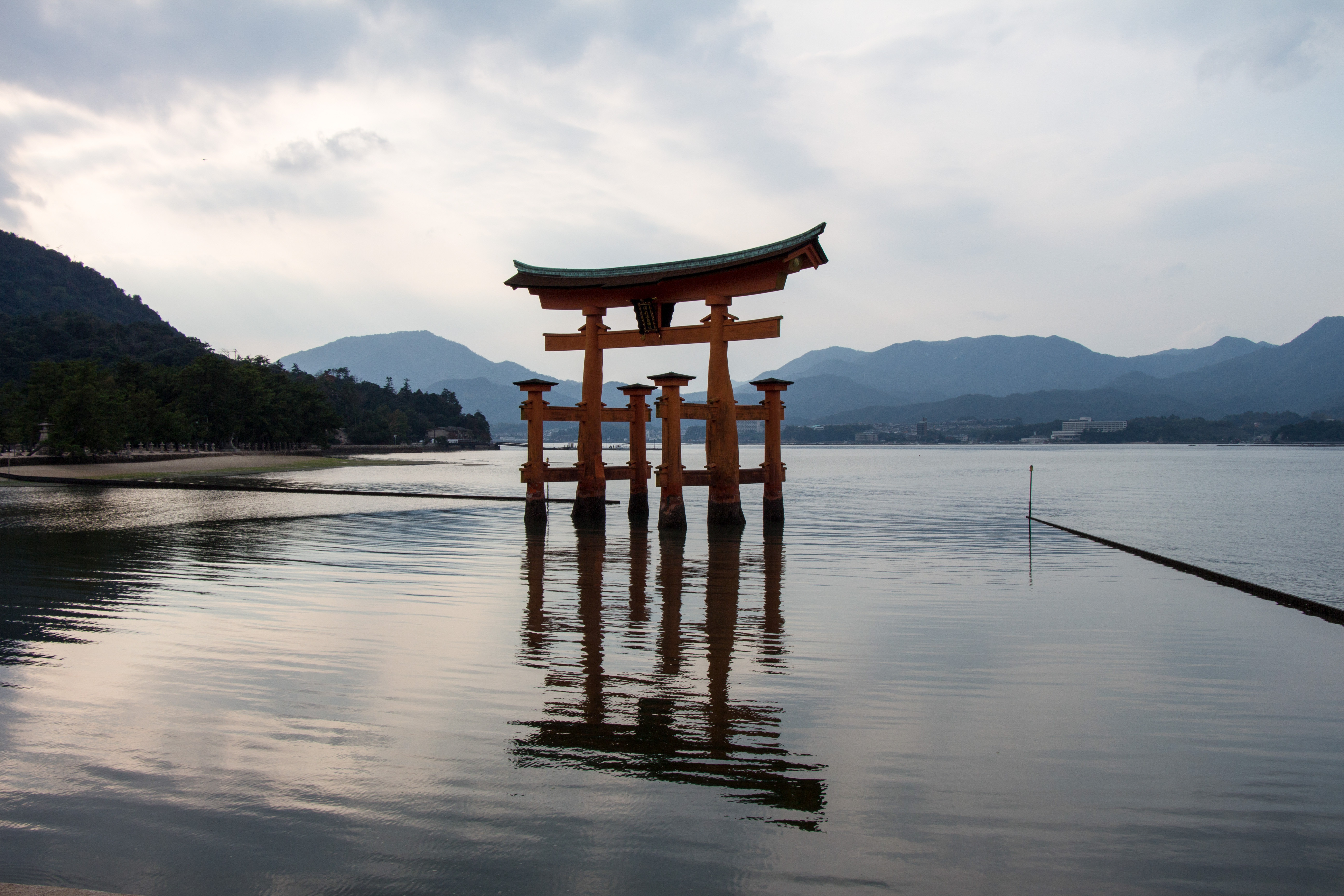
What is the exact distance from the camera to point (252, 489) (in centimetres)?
3600

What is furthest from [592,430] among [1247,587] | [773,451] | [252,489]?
[252,489]

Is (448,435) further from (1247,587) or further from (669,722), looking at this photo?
(669,722)

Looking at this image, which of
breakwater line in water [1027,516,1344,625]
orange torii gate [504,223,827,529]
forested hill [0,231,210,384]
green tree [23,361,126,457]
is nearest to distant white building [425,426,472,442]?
forested hill [0,231,210,384]

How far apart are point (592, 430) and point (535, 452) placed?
1538mm

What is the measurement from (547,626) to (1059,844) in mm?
6147

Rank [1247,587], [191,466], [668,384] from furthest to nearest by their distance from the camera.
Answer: [191,466] → [668,384] → [1247,587]

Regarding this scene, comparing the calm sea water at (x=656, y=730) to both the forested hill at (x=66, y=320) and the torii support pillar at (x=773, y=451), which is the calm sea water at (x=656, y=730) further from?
the forested hill at (x=66, y=320)

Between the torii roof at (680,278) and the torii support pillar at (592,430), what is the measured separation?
620 millimetres

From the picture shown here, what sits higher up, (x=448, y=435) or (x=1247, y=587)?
(x=448, y=435)

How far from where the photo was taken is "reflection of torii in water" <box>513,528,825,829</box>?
496 centimetres

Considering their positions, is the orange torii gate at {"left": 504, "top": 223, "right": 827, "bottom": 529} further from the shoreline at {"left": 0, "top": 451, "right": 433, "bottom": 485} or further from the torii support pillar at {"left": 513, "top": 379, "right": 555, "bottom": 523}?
the shoreline at {"left": 0, "top": 451, "right": 433, "bottom": 485}

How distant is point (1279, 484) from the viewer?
181 feet

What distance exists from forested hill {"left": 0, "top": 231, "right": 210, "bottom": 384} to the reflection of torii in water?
8147 cm

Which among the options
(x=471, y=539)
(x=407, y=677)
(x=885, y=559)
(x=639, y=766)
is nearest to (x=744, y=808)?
(x=639, y=766)
